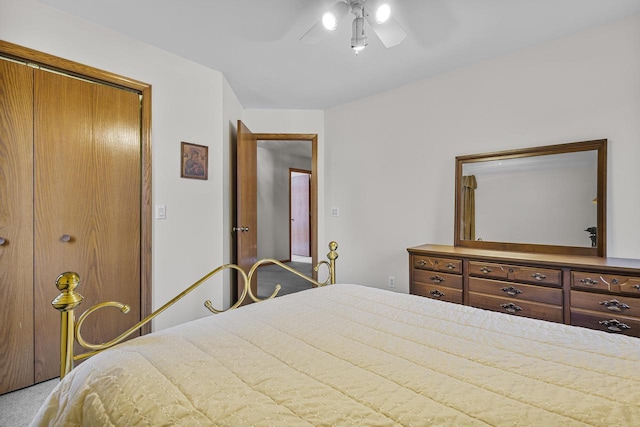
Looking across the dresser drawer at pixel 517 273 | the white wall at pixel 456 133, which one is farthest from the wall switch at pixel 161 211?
the dresser drawer at pixel 517 273

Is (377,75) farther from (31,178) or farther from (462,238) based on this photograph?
(31,178)

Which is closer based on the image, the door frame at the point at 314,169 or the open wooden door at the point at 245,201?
the open wooden door at the point at 245,201

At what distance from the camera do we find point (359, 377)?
0.79 meters

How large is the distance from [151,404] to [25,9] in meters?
2.47

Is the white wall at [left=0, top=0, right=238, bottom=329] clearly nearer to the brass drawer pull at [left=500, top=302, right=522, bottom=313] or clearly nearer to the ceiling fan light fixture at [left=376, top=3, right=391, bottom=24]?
the ceiling fan light fixture at [left=376, top=3, right=391, bottom=24]

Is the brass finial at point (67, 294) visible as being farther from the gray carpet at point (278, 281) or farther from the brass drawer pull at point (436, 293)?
the gray carpet at point (278, 281)

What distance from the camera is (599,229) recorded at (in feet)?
7.17

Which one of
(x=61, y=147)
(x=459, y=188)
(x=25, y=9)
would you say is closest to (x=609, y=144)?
(x=459, y=188)

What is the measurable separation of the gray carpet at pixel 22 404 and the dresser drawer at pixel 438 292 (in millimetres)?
2558

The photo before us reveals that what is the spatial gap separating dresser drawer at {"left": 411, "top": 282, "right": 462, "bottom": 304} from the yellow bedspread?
1.28 m

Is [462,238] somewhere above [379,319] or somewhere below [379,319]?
above

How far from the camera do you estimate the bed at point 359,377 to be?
2.14ft

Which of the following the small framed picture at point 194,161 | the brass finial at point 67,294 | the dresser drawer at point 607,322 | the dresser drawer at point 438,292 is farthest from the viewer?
the small framed picture at point 194,161

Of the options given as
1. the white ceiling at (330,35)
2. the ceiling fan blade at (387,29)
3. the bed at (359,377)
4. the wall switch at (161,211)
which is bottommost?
the bed at (359,377)
